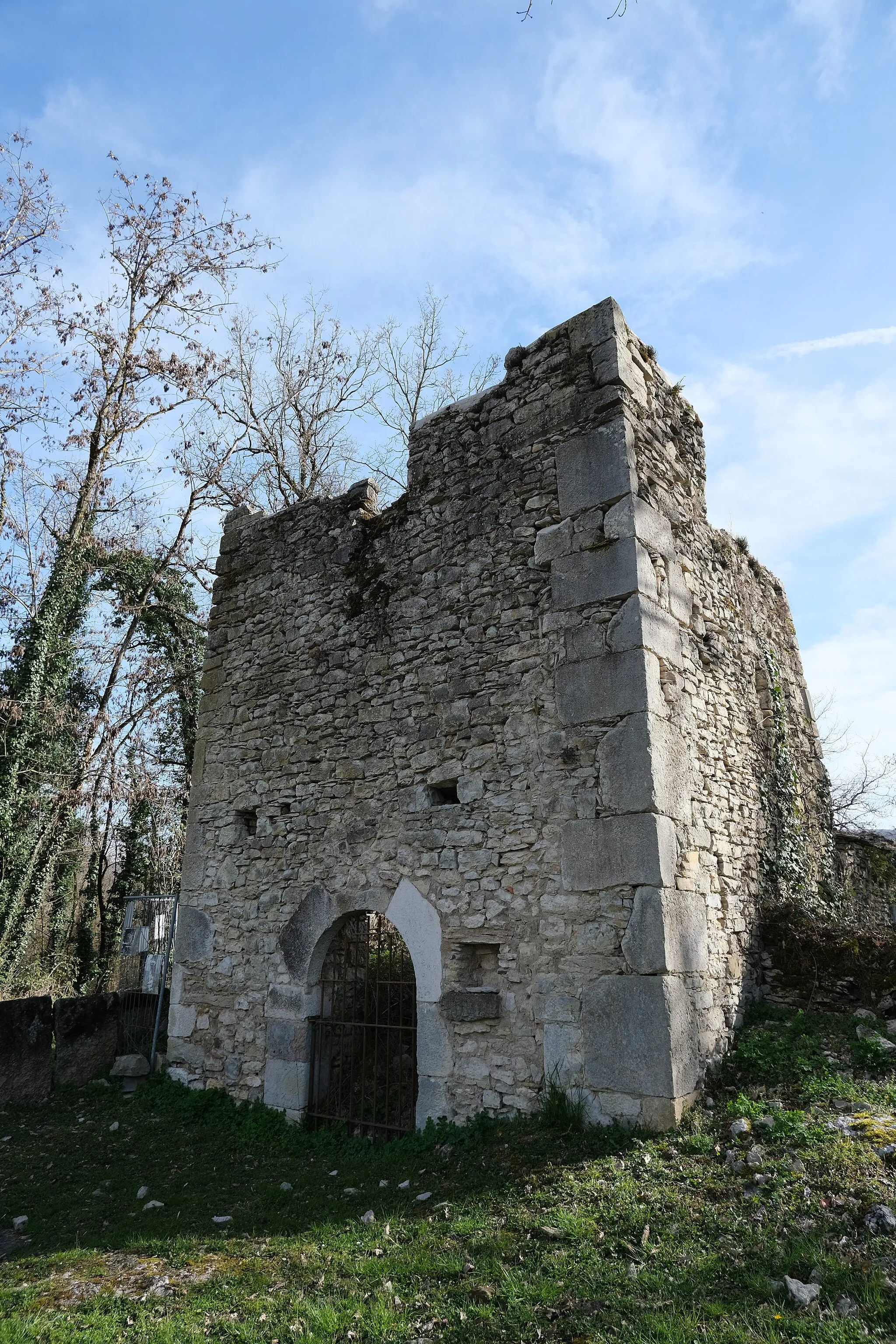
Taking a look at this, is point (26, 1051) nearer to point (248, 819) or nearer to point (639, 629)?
point (248, 819)

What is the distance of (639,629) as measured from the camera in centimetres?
519

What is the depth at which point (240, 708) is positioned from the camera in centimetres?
802

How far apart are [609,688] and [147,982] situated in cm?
623

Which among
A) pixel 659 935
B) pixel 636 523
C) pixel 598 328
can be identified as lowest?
pixel 659 935

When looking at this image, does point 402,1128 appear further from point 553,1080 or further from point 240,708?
point 240,708

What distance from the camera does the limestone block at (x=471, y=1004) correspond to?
5.24 metres

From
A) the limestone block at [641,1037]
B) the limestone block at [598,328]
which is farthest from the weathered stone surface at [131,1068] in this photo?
the limestone block at [598,328]

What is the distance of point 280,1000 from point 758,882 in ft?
13.3

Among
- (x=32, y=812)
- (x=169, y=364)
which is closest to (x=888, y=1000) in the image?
(x=32, y=812)

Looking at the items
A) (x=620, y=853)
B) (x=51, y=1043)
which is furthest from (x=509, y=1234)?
(x=51, y=1043)

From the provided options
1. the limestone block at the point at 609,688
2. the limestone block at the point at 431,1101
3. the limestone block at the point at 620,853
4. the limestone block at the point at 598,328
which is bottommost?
the limestone block at the point at 431,1101

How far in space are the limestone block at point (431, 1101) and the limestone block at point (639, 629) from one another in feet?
10.4

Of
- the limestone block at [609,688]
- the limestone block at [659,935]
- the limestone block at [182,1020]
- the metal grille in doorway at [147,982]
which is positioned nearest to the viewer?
the limestone block at [659,935]

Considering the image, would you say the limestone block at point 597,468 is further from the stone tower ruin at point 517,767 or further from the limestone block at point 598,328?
the limestone block at point 598,328
